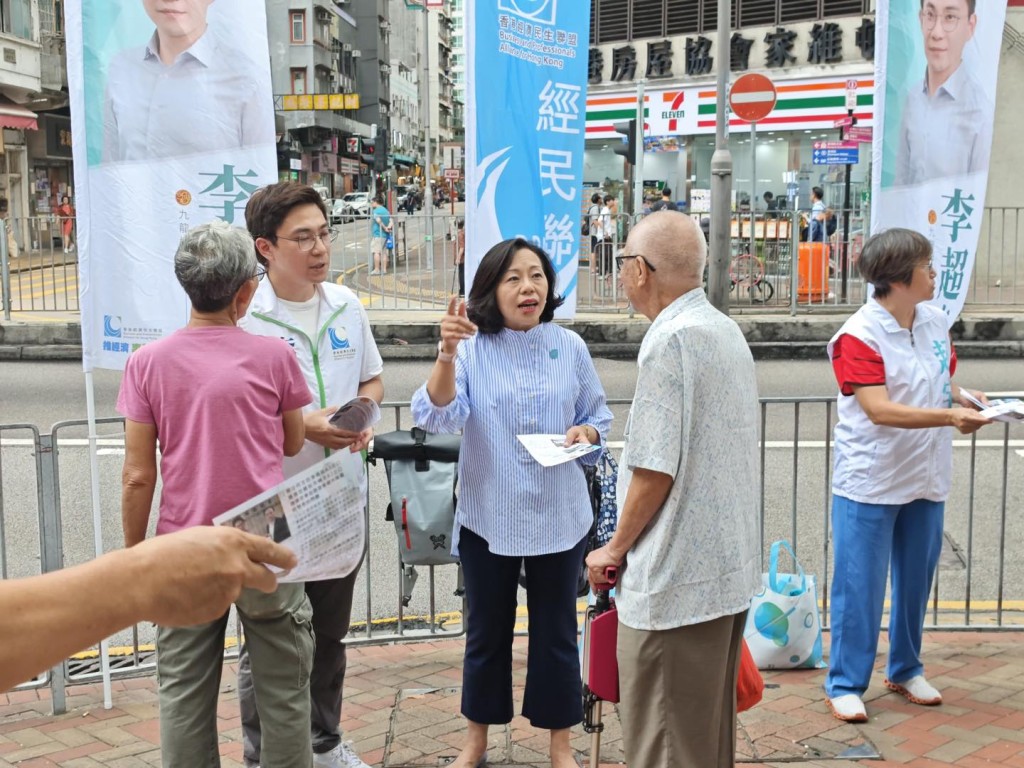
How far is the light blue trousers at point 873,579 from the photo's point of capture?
13.9 ft

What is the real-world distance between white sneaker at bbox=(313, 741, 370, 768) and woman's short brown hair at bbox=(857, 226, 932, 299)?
2446 millimetres

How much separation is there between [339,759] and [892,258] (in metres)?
2.58

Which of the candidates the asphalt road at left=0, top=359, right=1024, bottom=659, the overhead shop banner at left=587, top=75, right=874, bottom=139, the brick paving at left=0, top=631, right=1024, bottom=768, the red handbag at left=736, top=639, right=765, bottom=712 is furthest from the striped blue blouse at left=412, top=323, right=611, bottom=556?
the overhead shop banner at left=587, top=75, right=874, bottom=139

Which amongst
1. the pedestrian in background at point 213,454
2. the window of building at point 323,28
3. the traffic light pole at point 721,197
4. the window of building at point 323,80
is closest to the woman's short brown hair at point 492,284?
the pedestrian in background at point 213,454

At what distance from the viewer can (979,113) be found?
16.3 feet

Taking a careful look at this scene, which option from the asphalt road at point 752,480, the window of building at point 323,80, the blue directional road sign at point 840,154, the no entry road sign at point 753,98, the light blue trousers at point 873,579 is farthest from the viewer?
the window of building at point 323,80

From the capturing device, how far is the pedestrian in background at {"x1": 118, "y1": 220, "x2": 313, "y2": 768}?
305cm

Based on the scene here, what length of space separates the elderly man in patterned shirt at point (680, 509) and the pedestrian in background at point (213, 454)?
0.91 metres

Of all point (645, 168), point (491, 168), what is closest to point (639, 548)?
point (491, 168)

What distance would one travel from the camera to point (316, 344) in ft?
12.1

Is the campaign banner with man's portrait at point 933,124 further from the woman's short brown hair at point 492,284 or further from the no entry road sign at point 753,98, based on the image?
the no entry road sign at point 753,98

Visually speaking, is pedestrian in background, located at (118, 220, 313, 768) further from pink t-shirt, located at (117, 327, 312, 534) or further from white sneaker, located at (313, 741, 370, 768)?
white sneaker, located at (313, 741, 370, 768)

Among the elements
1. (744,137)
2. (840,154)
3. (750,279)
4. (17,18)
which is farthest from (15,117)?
(750,279)

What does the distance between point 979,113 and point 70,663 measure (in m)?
4.61
